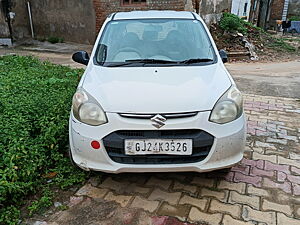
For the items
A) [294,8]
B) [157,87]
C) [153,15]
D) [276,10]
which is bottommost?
[276,10]

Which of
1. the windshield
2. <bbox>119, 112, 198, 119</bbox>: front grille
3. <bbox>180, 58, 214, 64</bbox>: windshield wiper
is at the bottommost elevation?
<bbox>119, 112, 198, 119</bbox>: front grille

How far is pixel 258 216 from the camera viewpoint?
97.8 inches

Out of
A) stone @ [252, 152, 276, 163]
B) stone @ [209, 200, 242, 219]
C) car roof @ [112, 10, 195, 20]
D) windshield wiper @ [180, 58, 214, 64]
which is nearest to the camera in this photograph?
stone @ [209, 200, 242, 219]

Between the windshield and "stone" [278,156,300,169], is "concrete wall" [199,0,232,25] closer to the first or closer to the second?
the windshield

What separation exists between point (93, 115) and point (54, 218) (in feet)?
3.04

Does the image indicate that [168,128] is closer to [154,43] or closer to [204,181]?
[204,181]

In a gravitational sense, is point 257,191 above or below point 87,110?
below

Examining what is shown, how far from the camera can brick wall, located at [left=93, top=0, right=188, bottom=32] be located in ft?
33.3

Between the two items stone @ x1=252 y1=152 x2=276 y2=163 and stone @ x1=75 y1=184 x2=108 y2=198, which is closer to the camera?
stone @ x1=75 y1=184 x2=108 y2=198

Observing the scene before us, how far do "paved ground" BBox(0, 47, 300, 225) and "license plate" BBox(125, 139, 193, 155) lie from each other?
1.70 ft

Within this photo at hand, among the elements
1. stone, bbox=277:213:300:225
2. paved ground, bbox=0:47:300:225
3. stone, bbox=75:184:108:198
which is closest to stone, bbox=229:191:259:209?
paved ground, bbox=0:47:300:225

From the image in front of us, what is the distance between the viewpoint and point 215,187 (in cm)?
287

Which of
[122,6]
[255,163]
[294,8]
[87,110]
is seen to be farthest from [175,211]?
[294,8]

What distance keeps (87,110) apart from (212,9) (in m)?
10.5
